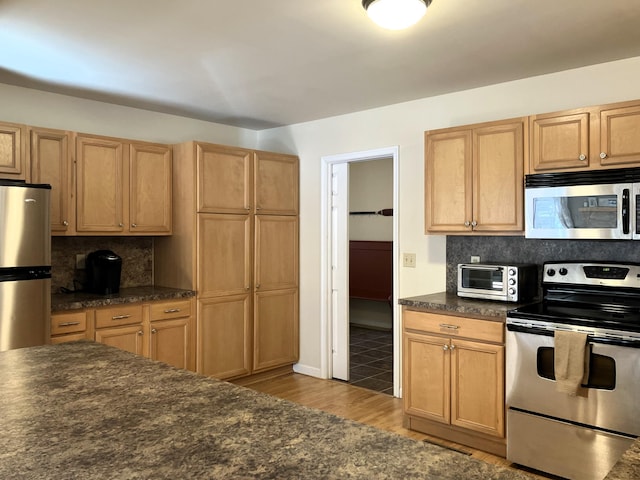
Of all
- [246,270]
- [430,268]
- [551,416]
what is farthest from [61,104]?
[551,416]

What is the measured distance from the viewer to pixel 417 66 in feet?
10.5

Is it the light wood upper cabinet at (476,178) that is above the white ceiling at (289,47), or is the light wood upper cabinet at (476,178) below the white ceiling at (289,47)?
below

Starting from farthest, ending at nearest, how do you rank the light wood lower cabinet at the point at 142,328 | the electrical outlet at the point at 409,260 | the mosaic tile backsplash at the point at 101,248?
1. the electrical outlet at the point at 409,260
2. the mosaic tile backsplash at the point at 101,248
3. the light wood lower cabinet at the point at 142,328

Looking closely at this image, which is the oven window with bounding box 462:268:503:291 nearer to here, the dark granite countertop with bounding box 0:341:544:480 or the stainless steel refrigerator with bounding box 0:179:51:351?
the dark granite countertop with bounding box 0:341:544:480

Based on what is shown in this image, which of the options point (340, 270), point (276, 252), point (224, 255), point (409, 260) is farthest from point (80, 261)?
point (409, 260)

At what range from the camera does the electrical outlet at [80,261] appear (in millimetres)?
4007

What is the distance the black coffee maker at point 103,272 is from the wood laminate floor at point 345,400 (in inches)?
56.9

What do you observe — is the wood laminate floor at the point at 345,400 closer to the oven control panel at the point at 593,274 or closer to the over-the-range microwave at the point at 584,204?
the oven control panel at the point at 593,274

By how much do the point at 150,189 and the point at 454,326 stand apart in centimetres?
255

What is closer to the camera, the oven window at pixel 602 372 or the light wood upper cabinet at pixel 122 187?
the oven window at pixel 602 372

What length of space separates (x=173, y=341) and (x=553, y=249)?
2.84m

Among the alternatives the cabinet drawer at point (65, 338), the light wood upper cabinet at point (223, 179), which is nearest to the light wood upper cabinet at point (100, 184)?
the light wood upper cabinet at point (223, 179)

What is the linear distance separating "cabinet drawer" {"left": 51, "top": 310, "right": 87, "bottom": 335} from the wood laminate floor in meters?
1.53

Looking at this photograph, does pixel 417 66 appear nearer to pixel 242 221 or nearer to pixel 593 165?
pixel 593 165
